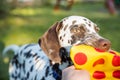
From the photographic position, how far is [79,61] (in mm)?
4699

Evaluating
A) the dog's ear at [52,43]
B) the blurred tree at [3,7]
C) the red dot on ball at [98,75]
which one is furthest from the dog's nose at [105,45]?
the blurred tree at [3,7]

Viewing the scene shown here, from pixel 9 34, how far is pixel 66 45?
9.28m

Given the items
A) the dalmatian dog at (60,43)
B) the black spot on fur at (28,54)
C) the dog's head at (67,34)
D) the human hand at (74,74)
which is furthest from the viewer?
the black spot on fur at (28,54)

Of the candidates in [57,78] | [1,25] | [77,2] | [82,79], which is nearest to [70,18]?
[57,78]

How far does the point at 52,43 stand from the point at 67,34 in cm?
23

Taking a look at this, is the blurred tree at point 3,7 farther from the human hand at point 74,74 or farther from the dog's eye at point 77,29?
the human hand at point 74,74

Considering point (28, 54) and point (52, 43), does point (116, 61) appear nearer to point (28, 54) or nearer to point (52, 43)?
point (52, 43)

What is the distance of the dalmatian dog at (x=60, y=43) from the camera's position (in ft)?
16.9

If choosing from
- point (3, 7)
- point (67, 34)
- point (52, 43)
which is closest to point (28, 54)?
point (52, 43)

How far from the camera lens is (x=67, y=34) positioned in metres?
5.51

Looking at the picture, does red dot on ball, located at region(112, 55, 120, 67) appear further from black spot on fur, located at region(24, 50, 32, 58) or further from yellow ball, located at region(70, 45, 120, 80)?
black spot on fur, located at region(24, 50, 32, 58)

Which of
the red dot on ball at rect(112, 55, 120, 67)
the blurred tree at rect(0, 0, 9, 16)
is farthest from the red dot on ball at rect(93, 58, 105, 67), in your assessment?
the blurred tree at rect(0, 0, 9, 16)

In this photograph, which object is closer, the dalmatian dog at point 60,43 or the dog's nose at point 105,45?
the dog's nose at point 105,45

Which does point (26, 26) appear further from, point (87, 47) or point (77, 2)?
point (77, 2)
